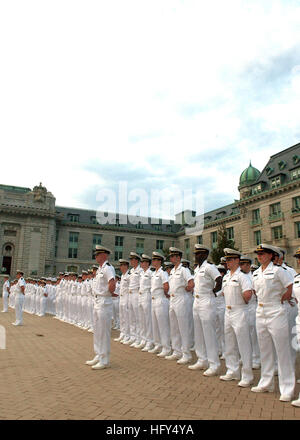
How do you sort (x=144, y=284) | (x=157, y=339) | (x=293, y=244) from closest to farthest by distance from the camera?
Result: 1. (x=157, y=339)
2. (x=144, y=284)
3. (x=293, y=244)

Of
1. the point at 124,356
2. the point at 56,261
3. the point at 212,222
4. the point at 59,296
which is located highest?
the point at 212,222

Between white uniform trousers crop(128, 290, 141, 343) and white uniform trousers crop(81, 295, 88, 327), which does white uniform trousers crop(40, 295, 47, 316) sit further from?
white uniform trousers crop(128, 290, 141, 343)

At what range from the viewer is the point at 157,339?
371 inches

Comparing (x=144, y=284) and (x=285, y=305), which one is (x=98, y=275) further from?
(x=285, y=305)

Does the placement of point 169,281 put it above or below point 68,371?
above

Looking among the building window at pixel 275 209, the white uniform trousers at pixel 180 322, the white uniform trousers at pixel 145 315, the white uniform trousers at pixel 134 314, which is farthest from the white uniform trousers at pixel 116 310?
the building window at pixel 275 209

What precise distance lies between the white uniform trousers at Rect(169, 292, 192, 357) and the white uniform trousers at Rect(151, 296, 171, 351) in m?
0.45

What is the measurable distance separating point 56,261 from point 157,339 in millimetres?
46164

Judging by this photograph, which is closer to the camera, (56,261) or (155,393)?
(155,393)

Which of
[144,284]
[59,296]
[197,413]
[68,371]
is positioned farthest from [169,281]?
[59,296]

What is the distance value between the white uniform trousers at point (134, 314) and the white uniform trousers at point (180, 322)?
2.31 meters

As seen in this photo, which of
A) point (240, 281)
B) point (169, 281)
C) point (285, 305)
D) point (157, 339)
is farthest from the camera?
point (157, 339)

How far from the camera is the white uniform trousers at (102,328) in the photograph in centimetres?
748

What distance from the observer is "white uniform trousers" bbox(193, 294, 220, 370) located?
7.05 metres
